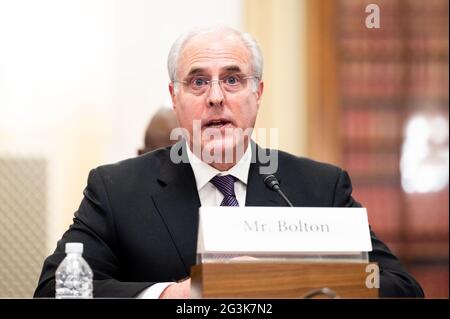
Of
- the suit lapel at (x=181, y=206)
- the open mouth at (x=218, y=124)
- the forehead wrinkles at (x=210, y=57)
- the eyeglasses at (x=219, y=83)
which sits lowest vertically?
the suit lapel at (x=181, y=206)

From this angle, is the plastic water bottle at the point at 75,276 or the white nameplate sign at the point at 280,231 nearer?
the white nameplate sign at the point at 280,231

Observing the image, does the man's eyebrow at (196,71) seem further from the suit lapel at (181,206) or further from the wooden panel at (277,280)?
the wooden panel at (277,280)

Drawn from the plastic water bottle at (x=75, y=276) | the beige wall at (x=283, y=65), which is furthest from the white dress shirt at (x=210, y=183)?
the beige wall at (x=283, y=65)

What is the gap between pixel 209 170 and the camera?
2.63 metres

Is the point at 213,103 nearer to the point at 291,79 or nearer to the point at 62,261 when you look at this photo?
the point at 62,261

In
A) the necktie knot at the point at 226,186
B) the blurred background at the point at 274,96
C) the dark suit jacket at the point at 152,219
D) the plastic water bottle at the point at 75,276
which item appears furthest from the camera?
the blurred background at the point at 274,96

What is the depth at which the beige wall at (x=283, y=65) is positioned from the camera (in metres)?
5.29

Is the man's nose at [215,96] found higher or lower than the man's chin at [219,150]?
higher

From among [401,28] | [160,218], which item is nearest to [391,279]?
[160,218]

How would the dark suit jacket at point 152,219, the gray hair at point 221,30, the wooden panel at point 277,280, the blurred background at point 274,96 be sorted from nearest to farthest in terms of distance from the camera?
the wooden panel at point 277,280
the dark suit jacket at point 152,219
the gray hair at point 221,30
the blurred background at point 274,96

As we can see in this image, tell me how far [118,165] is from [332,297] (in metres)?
1.05

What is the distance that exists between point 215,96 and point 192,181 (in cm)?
25
